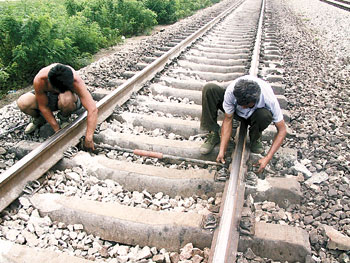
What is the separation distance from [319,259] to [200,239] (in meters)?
0.83

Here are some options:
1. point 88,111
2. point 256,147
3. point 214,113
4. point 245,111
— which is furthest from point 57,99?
point 256,147

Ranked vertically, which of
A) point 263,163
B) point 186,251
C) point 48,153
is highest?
point 263,163

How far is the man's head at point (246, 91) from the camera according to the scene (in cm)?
279

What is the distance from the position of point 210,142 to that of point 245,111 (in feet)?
1.54

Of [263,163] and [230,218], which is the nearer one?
[230,218]

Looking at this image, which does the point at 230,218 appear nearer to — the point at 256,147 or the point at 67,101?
the point at 256,147

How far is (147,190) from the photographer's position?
2920 millimetres

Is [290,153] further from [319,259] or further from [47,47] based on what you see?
[47,47]

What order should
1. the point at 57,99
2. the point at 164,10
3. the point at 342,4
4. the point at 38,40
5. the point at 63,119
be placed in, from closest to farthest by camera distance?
the point at 57,99
the point at 63,119
the point at 38,40
the point at 164,10
the point at 342,4

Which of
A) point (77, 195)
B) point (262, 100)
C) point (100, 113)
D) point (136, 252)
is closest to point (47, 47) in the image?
point (100, 113)

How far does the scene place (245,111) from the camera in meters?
3.29

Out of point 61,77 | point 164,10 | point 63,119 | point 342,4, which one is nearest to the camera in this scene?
point 61,77

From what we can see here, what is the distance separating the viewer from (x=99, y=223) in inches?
98.0

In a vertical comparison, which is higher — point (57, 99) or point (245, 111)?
point (245, 111)
